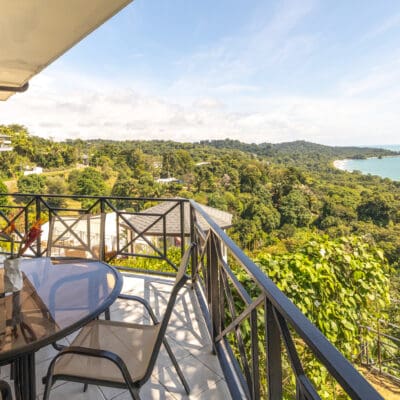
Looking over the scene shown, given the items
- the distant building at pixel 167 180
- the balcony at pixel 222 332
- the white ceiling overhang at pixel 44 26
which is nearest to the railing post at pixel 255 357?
the balcony at pixel 222 332

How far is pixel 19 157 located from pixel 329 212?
26.9m

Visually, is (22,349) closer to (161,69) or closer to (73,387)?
(73,387)

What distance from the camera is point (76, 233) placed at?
3.33 m

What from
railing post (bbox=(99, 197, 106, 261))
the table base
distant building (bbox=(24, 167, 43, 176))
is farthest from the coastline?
the table base

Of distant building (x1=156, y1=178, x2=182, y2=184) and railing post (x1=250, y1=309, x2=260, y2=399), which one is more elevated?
railing post (x1=250, y1=309, x2=260, y2=399)

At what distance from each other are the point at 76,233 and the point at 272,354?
9.17 ft

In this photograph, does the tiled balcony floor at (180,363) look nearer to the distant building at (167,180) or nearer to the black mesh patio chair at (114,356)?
the black mesh patio chair at (114,356)

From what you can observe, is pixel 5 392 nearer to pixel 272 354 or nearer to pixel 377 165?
pixel 272 354

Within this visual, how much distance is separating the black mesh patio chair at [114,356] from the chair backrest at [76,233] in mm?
1478

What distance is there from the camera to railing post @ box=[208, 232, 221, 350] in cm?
212

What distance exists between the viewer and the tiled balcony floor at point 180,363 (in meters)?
1.70

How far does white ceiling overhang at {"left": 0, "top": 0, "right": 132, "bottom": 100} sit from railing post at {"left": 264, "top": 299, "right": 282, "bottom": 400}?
1.65 metres

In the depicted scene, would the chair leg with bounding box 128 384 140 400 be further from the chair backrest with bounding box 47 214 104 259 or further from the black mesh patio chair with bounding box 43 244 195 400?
the chair backrest with bounding box 47 214 104 259

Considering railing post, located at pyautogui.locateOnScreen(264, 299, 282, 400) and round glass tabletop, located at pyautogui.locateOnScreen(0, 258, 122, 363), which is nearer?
railing post, located at pyautogui.locateOnScreen(264, 299, 282, 400)
